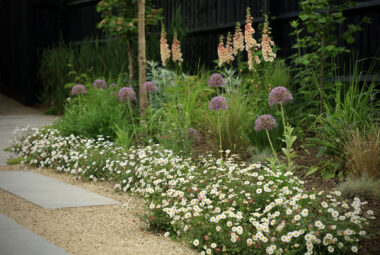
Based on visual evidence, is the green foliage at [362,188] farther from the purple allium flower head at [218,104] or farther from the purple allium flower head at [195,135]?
the purple allium flower head at [195,135]

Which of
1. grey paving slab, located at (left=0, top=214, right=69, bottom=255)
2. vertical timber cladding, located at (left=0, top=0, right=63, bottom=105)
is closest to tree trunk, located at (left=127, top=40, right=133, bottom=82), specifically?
grey paving slab, located at (left=0, top=214, right=69, bottom=255)

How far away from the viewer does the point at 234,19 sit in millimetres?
8914

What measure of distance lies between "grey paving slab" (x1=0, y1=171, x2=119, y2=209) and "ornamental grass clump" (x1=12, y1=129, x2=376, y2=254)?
12.2 inches

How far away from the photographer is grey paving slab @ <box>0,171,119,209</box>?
4.40m

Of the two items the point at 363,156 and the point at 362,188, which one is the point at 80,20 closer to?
the point at 363,156

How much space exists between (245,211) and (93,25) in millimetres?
10797

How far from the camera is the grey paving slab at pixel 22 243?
9.68ft

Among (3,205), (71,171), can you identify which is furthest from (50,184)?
(3,205)

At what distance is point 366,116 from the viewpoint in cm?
489

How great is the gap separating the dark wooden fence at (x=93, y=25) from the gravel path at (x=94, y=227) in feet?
13.5

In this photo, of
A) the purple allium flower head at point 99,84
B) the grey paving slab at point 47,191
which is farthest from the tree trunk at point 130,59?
the grey paving slab at point 47,191

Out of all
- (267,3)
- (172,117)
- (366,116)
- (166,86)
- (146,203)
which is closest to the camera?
(146,203)

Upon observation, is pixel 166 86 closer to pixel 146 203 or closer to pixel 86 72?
pixel 146 203

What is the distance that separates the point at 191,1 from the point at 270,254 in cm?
774
